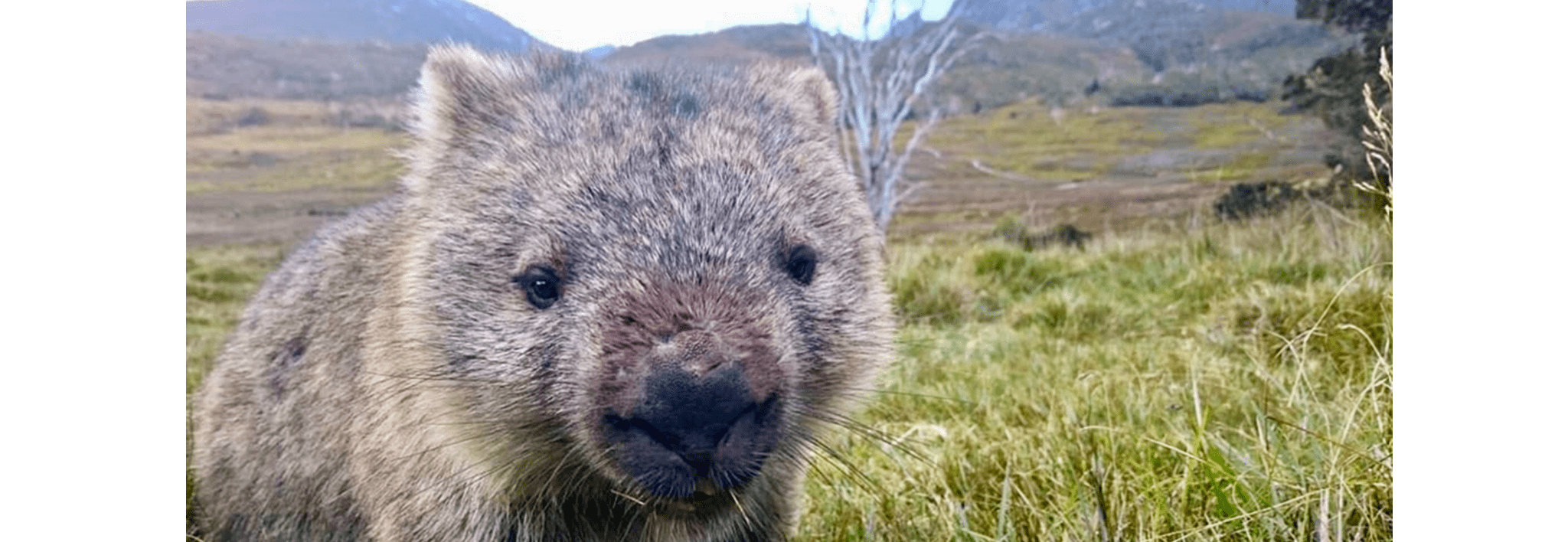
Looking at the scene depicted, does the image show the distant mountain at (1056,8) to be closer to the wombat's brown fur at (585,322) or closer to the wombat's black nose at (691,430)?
the wombat's brown fur at (585,322)

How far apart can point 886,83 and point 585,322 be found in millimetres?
1541

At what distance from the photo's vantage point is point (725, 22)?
2.83 m

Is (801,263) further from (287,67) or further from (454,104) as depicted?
(287,67)

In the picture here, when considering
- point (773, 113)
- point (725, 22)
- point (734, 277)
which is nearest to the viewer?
point (734, 277)

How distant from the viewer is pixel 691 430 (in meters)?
1.61

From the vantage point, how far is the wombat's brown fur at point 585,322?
5.59ft

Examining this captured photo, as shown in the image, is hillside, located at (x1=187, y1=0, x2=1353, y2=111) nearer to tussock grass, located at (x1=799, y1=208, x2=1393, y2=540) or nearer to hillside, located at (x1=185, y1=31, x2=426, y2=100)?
hillside, located at (x1=185, y1=31, x2=426, y2=100)

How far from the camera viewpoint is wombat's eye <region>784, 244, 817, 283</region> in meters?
1.96

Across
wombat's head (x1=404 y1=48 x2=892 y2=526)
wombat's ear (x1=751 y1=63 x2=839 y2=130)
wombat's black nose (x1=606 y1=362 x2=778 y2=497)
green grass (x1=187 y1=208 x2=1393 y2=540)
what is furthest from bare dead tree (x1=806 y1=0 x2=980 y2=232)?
wombat's black nose (x1=606 y1=362 x2=778 y2=497)

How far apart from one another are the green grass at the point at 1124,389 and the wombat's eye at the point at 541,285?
583mm

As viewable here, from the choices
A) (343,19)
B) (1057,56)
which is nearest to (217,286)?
(343,19)

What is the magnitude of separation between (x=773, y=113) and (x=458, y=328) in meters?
0.67
